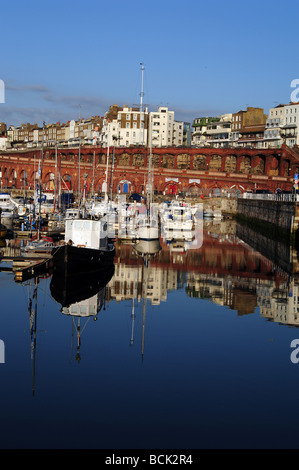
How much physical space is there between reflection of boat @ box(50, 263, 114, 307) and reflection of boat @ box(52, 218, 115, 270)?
50cm

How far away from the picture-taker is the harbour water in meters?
14.3

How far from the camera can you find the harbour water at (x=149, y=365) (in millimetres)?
14273

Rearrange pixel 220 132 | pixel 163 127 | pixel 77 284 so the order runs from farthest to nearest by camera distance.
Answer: pixel 220 132
pixel 163 127
pixel 77 284

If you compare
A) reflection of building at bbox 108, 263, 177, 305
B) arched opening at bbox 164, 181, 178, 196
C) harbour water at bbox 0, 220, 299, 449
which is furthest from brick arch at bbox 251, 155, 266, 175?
harbour water at bbox 0, 220, 299, 449

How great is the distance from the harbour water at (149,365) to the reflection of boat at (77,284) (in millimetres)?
213

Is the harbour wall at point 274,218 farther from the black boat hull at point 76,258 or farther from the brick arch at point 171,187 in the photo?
the brick arch at point 171,187

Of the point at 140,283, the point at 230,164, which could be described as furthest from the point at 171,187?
the point at 140,283

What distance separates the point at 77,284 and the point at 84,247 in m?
4.00

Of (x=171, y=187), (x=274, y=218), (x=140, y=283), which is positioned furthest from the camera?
(x=171, y=187)

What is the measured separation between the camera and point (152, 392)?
16.8m

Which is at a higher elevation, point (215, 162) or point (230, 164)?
point (215, 162)

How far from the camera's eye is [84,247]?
3588cm

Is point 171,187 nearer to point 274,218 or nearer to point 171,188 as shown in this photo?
point 171,188
